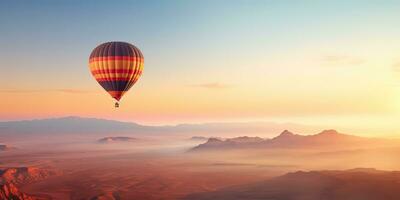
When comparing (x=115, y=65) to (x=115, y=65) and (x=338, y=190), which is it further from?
(x=338, y=190)

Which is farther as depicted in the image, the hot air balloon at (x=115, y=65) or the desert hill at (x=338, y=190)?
the desert hill at (x=338, y=190)

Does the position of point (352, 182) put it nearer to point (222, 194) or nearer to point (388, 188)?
point (388, 188)

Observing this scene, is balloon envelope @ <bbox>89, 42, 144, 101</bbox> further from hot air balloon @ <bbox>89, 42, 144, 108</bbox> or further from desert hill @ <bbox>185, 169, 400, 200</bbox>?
desert hill @ <bbox>185, 169, 400, 200</bbox>

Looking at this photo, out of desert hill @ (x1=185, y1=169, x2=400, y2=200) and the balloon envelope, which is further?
desert hill @ (x1=185, y1=169, x2=400, y2=200)

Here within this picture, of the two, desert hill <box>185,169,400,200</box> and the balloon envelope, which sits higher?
the balloon envelope

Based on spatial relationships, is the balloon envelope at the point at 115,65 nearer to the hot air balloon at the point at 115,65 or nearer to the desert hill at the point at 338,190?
the hot air balloon at the point at 115,65

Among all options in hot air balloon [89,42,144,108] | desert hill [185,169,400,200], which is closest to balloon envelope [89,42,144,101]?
hot air balloon [89,42,144,108]

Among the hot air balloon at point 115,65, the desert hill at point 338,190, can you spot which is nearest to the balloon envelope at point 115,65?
the hot air balloon at point 115,65
